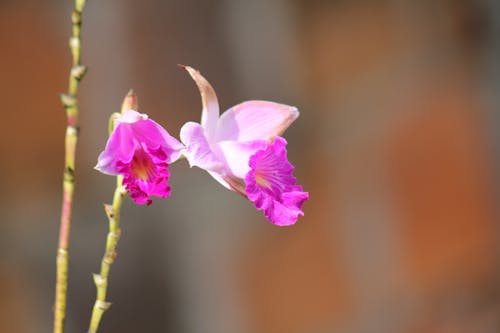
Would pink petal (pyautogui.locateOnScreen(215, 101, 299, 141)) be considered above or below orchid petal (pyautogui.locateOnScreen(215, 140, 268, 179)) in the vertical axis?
above

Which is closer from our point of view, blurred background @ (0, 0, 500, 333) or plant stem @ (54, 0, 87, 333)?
plant stem @ (54, 0, 87, 333)

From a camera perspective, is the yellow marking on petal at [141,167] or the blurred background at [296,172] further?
the blurred background at [296,172]

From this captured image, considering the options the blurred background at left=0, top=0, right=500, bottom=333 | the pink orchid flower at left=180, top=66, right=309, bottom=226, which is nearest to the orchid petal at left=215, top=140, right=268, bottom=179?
the pink orchid flower at left=180, top=66, right=309, bottom=226

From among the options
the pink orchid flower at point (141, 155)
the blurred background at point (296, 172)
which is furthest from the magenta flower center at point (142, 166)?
the blurred background at point (296, 172)

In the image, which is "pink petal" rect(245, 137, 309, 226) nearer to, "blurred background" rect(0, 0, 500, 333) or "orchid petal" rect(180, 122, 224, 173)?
"orchid petal" rect(180, 122, 224, 173)

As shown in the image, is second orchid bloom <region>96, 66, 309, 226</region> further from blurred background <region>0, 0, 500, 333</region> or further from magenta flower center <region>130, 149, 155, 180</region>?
blurred background <region>0, 0, 500, 333</region>

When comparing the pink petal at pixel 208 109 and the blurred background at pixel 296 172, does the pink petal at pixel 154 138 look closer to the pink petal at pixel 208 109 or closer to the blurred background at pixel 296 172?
the pink petal at pixel 208 109

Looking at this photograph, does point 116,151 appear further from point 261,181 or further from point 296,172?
point 296,172
